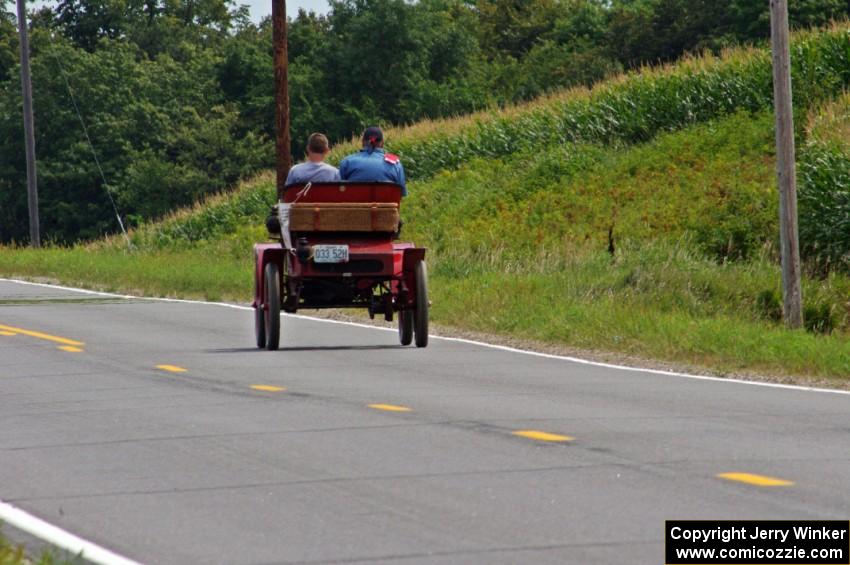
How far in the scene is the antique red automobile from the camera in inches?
679

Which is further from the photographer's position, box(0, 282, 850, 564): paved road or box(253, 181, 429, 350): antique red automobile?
box(253, 181, 429, 350): antique red automobile

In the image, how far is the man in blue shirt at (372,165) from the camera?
1766cm

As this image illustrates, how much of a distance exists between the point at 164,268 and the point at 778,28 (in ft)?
50.3

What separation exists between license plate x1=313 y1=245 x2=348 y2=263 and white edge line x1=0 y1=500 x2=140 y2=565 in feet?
A: 28.3

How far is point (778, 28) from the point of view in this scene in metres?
19.6

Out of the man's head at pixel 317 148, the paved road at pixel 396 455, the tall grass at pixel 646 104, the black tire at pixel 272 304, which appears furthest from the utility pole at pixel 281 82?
the paved road at pixel 396 455

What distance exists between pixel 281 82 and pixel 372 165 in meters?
15.5

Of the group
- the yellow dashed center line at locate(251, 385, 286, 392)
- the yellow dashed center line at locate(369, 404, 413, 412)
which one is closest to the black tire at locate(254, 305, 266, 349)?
Result: the yellow dashed center line at locate(251, 385, 286, 392)

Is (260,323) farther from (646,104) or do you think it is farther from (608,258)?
(646,104)

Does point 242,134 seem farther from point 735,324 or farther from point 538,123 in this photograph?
point 735,324

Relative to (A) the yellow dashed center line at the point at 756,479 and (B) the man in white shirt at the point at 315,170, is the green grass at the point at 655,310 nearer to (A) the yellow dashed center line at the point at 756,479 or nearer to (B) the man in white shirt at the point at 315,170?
(B) the man in white shirt at the point at 315,170

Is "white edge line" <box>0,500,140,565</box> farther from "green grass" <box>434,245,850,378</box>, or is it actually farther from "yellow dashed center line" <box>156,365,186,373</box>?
"green grass" <box>434,245,850,378</box>

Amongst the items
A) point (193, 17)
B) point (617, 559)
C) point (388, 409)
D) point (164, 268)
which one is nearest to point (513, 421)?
point (388, 409)

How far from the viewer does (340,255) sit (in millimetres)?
17234
